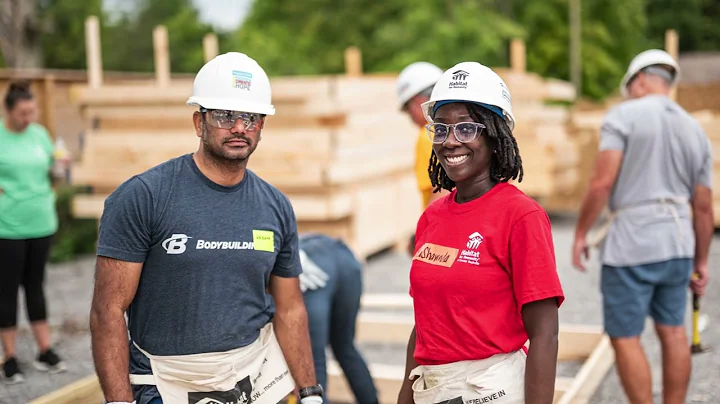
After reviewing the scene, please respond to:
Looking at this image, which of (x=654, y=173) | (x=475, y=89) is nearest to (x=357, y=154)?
(x=654, y=173)

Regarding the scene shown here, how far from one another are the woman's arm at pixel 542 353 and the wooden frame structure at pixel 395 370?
203cm

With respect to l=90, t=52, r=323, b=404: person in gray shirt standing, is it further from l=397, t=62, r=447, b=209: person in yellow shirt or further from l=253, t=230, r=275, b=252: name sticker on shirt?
l=397, t=62, r=447, b=209: person in yellow shirt

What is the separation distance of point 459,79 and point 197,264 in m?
1.12

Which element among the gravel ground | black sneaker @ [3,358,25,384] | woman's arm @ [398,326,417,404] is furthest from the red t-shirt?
black sneaker @ [3,358,25,384]

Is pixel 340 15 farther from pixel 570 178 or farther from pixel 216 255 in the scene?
pixel 216 255

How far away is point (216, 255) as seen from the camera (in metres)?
2.88

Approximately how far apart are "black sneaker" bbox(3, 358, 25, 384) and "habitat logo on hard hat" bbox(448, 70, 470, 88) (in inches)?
177

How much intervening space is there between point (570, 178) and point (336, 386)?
10.2 metres

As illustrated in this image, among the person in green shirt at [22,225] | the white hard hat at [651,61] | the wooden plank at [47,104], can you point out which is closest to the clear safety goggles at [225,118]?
the white hard hat at [651,61]

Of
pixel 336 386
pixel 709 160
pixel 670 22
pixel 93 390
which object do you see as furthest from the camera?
pixel 670 22

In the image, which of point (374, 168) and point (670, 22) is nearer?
point (374, 168)

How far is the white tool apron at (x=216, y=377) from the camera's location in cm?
289

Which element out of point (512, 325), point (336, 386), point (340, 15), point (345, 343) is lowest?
point (336, 386)

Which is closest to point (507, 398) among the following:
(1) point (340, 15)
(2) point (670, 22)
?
(1) point (340, 15)
